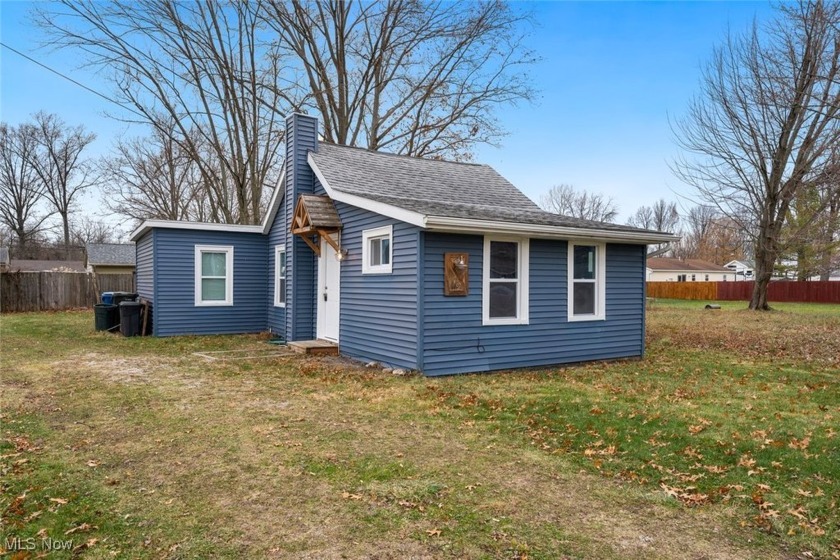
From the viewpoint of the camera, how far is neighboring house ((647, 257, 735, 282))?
50156 mm

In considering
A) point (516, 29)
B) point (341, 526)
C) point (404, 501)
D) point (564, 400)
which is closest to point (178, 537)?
point (341, 526)

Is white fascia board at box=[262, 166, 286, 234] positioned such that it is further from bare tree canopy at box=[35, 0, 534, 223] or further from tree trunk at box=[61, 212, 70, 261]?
tree trunk at box=[61, 212, 70, 261]

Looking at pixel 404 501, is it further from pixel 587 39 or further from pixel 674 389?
pixel 587 39

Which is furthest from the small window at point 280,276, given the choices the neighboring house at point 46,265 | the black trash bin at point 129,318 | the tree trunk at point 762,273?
the neighboring house at point 46,265

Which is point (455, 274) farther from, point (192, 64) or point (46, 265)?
point (46, 265)

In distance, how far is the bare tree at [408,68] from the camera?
66.5 feet

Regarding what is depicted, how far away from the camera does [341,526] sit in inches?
127

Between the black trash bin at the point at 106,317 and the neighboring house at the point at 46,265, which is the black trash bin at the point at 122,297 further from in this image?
the neighboring house at the point at 46,265

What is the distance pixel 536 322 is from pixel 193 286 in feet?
28.7

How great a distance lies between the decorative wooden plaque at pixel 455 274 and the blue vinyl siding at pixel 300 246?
4.38 metres

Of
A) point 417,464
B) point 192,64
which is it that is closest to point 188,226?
point 417,464

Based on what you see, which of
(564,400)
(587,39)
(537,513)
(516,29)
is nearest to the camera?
(537,513)

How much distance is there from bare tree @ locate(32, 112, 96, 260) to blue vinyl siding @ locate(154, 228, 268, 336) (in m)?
30.8

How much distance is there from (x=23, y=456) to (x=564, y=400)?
552cm
